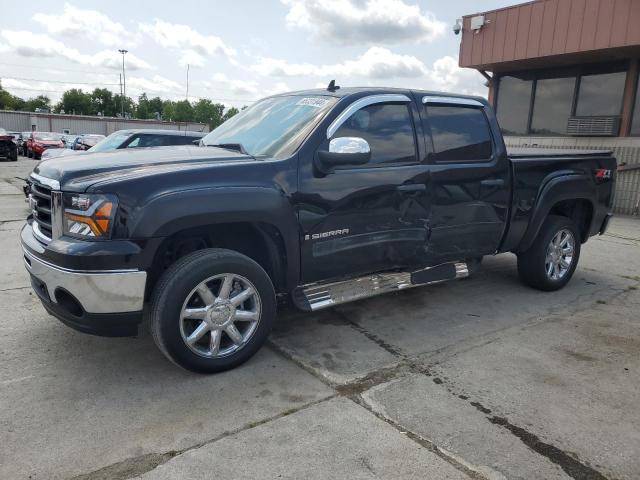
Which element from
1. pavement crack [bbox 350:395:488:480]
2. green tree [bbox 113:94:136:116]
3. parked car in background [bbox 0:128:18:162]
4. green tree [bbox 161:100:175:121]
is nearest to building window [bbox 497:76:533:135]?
pavement crack [bbox 350:395:488:480]

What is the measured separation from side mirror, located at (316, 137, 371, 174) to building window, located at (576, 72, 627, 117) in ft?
37.2

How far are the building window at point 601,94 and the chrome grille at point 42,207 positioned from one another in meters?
12.9

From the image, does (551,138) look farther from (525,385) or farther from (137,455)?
(137,455)

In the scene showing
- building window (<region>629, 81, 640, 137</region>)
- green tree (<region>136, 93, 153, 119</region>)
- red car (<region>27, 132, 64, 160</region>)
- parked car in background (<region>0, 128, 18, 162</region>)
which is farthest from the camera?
green tree (<region>136, 93, 153, 119</region>)

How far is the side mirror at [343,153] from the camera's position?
3533mm

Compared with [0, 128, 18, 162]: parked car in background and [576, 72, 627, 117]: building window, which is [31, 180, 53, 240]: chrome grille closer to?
[576, 72, 627, 117]: building window

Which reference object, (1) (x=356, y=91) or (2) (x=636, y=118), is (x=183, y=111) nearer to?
(2) (x=636, y=118)

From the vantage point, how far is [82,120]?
5734cm

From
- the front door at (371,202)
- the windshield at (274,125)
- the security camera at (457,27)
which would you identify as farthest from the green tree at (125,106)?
the front door at (371,202)

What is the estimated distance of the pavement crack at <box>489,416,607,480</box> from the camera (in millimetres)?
2506

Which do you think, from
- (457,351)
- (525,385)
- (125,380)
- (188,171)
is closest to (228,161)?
(188,171)

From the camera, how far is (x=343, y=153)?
354cm

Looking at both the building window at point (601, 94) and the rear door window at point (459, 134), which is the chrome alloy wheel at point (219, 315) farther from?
the building window at point (601, 94)

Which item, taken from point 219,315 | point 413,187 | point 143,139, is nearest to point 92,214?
point 219,315
